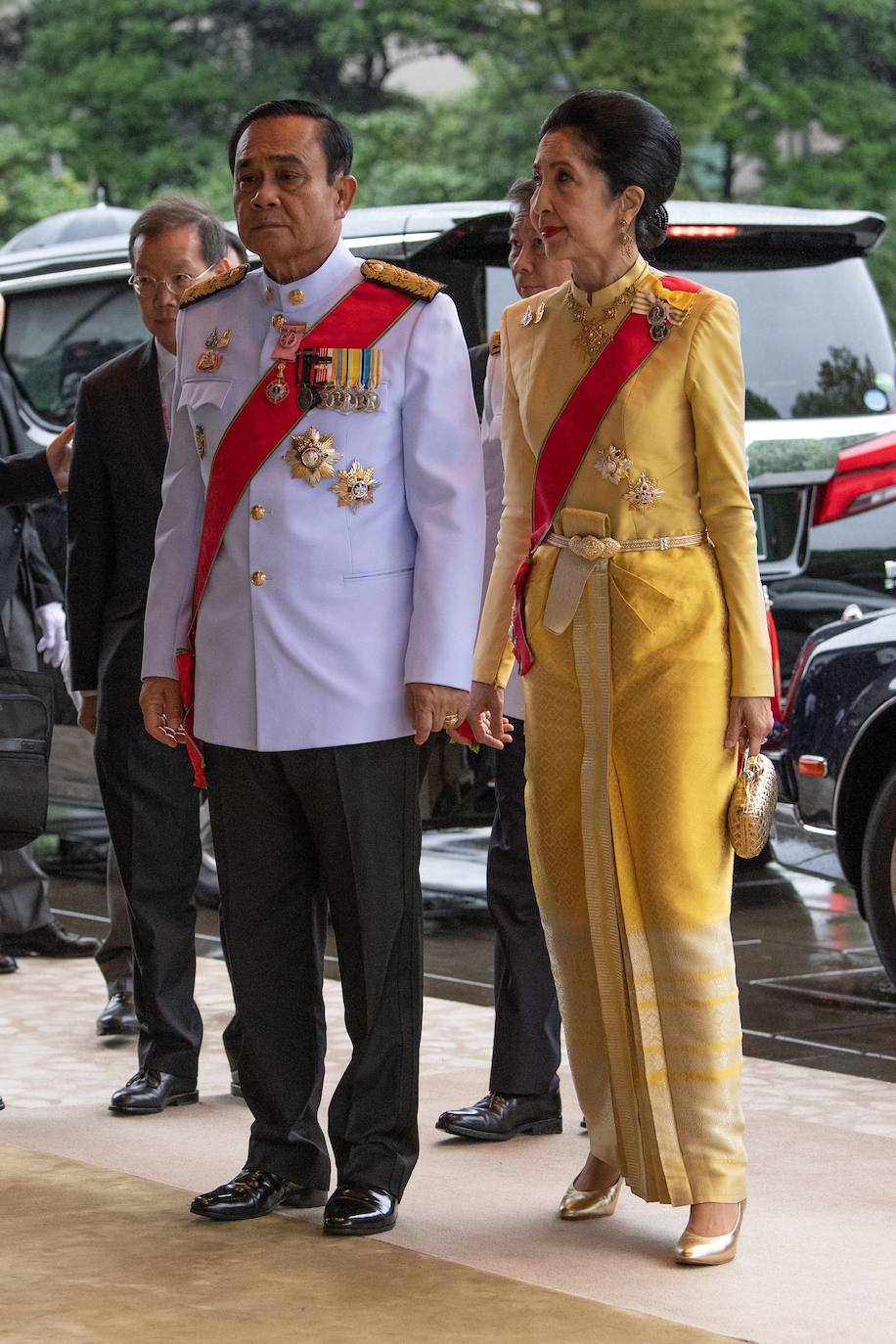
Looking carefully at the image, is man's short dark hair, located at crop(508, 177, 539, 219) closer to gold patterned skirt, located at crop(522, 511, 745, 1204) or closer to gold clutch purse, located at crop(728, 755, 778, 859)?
gold patterned skirt, located at crop(522, 511, 745, 1204)

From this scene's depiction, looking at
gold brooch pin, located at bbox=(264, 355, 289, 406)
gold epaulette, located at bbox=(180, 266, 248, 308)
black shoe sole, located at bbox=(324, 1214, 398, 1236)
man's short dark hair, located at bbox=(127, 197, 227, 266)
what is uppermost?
man's short dark hair, located at bbox=(127, 197, 227, 266)

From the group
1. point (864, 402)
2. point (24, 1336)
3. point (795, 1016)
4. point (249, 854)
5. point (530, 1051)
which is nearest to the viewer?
point (24, 1336)

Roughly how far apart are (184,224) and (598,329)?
1485 millimetres

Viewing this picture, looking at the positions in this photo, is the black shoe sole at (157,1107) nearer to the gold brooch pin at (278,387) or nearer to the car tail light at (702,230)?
the gold brooch pin at (278,387)

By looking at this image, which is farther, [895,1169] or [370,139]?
[370,139]

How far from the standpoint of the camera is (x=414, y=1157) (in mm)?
4141

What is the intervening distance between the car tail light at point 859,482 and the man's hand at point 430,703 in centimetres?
381

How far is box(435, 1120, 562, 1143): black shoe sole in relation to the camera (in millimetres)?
4738

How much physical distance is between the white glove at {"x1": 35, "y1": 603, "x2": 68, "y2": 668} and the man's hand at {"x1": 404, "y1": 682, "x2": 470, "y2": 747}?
3.36 m

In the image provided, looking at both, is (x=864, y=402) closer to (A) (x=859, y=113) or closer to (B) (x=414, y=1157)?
(B) (x=414, y=1157)

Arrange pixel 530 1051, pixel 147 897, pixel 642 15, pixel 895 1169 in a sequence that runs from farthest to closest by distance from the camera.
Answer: pixel 642 15
pixel 147 897
pixel 530 1051
pixel 895 1169

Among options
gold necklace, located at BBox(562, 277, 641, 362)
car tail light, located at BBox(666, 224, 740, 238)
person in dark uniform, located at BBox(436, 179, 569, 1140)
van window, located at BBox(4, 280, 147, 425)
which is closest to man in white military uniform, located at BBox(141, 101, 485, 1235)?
gold necklace, located at BBox(562, 277, 641, 362)

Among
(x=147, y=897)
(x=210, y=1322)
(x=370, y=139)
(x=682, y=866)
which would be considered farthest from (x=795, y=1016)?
(x=370, y=139)

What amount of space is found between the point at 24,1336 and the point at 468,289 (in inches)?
173
